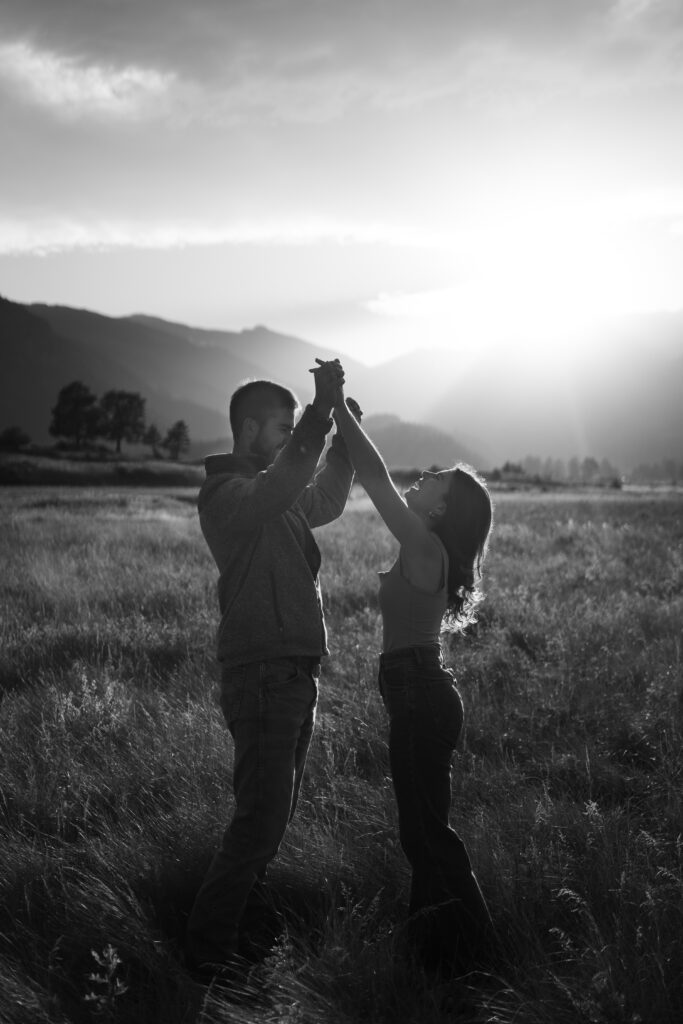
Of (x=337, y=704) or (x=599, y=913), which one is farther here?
(x=337, y=704)

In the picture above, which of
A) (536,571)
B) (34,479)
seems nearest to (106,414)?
(34,479)

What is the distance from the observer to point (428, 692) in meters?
2.76

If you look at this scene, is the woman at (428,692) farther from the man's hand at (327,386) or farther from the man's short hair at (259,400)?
the man's short hair at (259,400)

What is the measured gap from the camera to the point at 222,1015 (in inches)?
93.1

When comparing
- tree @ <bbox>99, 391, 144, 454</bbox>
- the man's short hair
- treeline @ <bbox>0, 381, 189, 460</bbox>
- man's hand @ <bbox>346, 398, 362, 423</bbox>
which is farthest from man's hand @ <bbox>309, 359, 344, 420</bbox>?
tree @ <bbox>99, 391, 144, 454</bbox>

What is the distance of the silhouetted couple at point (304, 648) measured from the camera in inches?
104

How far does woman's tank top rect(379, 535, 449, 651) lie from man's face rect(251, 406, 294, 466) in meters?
0.75

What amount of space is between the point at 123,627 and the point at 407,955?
5398mm

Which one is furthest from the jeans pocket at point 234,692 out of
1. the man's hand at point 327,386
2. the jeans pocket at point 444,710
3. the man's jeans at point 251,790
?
the man's hand at point 327,386

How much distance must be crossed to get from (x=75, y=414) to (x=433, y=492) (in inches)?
5045

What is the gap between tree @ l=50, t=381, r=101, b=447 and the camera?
395 ft

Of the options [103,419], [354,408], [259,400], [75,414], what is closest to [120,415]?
[103,419]

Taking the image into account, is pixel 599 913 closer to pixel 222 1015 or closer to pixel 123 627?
pixel 222 1015

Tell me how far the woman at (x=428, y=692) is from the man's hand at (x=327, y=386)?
0.05 metres
